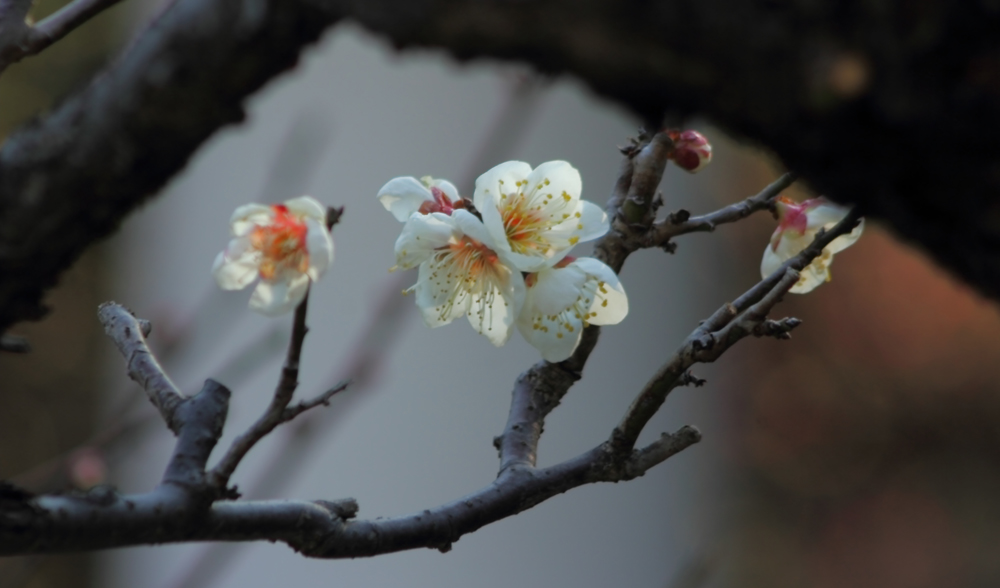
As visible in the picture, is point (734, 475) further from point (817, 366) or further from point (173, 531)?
point (173, 531)

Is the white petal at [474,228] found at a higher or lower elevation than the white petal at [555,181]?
lower

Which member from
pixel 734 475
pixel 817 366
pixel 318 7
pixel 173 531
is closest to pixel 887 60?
pixel 318 7

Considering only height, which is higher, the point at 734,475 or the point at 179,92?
the point at 734,475

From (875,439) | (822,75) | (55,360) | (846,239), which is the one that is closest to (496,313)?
(846,239)

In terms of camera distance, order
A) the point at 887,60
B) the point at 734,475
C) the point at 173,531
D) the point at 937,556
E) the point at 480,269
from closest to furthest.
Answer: the point at 887,60 → the point at 173,531 → the point at 480,269 → the point at 937,556 → the point at 734,475

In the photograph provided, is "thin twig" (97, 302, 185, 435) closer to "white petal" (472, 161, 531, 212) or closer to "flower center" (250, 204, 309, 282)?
"flower center" (250, 204, 309, 282)

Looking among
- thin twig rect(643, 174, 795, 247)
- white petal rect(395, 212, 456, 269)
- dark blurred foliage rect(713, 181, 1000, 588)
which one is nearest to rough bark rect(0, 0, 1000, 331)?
white petal rect(395, 212, 456, 269)

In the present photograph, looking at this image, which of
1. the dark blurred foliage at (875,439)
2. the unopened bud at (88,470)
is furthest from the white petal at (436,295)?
the dark blurred foliage at (875,439)

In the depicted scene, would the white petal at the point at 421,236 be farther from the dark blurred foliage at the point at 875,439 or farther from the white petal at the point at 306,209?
the dark blurred foliage at the point at 875,439
